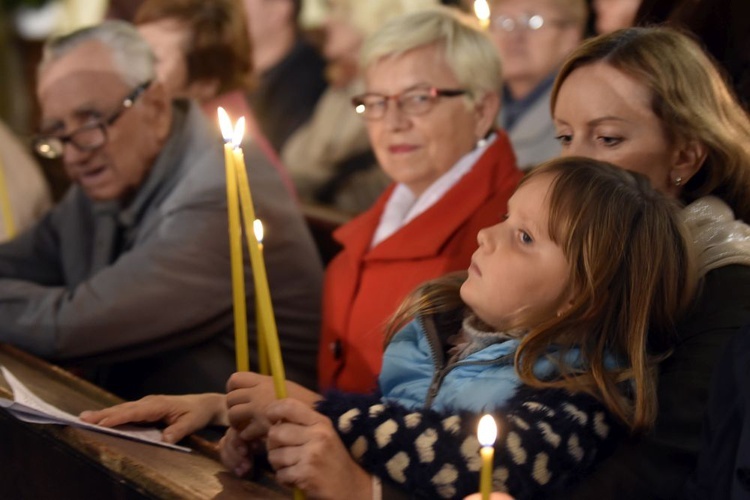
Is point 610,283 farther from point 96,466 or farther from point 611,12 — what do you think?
point 611,12

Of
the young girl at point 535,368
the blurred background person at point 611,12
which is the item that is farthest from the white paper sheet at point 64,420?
the blurred background person at point 611,12

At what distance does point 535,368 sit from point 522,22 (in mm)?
2285

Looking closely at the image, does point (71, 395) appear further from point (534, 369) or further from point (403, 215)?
point (534, 369)

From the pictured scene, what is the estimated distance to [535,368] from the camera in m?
1.60

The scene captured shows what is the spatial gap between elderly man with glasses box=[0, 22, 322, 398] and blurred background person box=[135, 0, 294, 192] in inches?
20.3

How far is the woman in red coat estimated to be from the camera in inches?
93.4

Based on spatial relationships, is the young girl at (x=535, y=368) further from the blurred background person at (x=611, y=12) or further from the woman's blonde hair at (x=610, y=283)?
the blurred background person at (x=611, y=12)

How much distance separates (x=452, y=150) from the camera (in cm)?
251

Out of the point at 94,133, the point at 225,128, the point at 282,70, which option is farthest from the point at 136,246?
the point at 282,70

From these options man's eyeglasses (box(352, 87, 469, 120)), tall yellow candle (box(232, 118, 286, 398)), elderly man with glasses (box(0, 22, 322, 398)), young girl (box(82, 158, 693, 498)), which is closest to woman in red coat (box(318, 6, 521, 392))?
man's eyeglasses (box(352, 87, 469, 120))

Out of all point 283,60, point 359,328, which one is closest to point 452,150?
point 359,328

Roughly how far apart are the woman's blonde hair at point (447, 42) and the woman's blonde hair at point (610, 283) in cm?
90

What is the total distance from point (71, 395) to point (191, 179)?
73 cm

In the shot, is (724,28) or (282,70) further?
(282,70)
